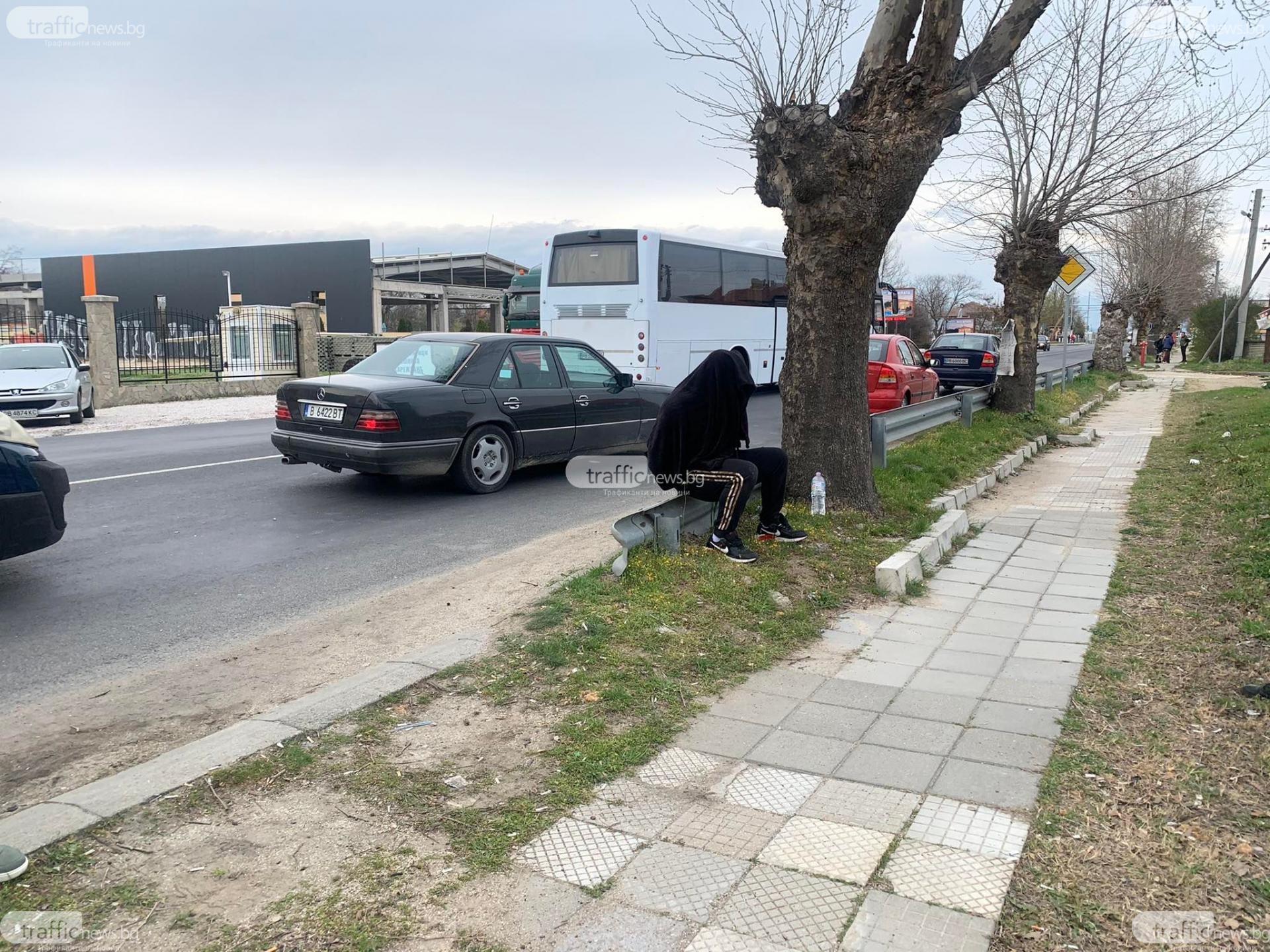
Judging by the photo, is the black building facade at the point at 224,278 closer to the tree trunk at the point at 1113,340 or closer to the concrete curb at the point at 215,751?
the tree trunk at the point at 1113,340

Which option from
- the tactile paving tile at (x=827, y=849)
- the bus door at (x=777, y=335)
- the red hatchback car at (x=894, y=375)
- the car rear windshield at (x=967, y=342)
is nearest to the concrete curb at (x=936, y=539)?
the tactile paving tile at (x=827, y=849)

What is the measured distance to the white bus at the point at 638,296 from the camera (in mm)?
18672

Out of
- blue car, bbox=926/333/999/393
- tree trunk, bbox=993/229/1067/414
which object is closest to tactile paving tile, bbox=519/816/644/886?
tree trunk, bbox=993/229/1067/414

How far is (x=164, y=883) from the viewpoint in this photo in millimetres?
2742

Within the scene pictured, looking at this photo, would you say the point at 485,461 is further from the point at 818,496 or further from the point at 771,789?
the point at 771,789

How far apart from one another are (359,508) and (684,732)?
572 cm

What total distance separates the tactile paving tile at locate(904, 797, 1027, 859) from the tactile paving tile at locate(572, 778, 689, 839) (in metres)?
0.82

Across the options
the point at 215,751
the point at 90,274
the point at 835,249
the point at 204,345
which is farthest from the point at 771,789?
the point at 90,274

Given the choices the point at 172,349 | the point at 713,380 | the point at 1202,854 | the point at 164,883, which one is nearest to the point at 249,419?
the point at 172,349

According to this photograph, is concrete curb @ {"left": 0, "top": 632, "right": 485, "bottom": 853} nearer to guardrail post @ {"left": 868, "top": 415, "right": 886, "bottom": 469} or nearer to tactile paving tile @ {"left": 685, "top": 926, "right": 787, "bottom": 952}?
tactile paving tile @ {"left": 685, "top": 926, "right": 787, "bottom": 952}

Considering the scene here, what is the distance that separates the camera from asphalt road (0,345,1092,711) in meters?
5.29

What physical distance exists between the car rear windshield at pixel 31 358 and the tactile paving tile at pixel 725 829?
1783 cm

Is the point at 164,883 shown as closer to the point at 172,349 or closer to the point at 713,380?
the point at 713,380

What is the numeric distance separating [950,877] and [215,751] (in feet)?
8.75
